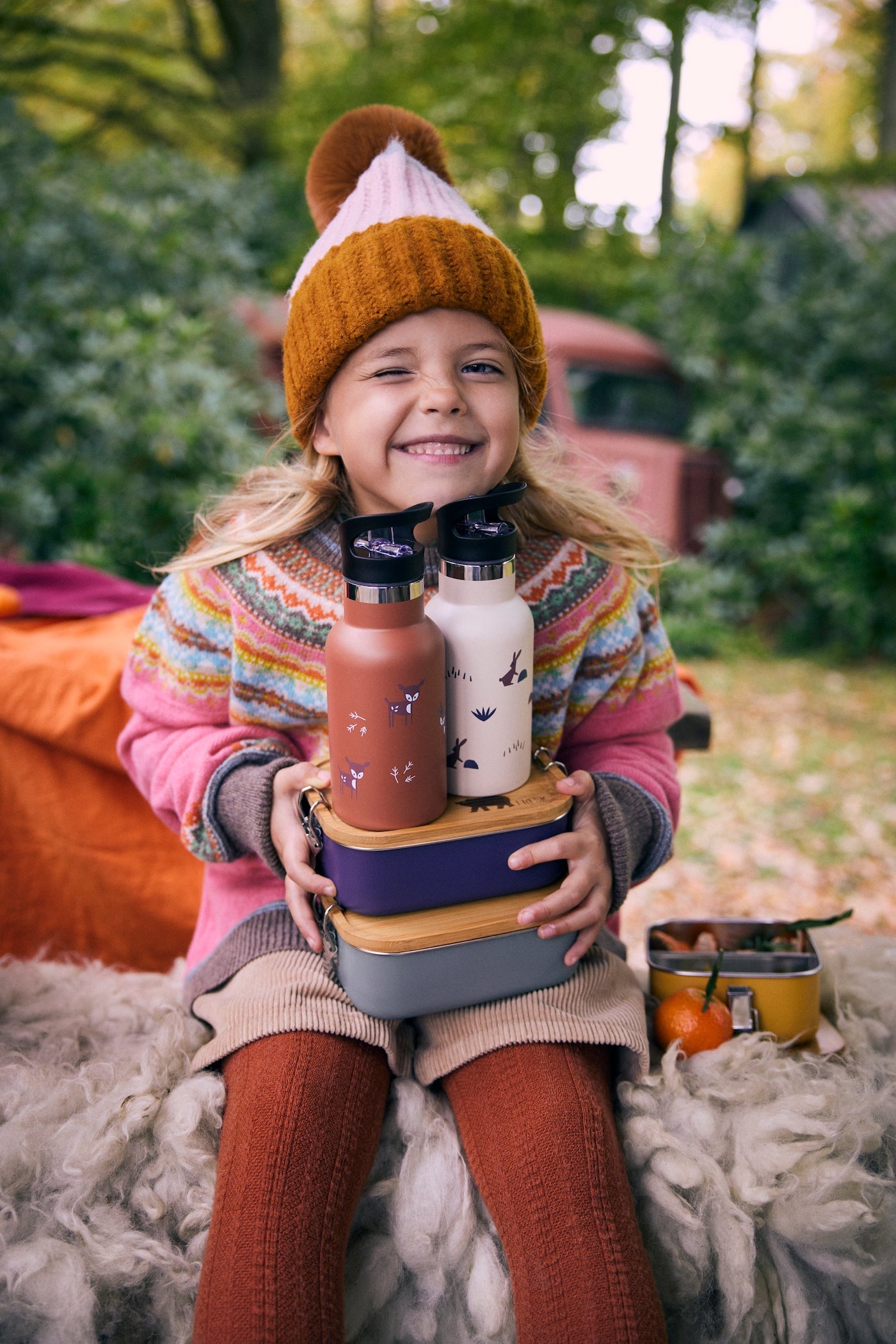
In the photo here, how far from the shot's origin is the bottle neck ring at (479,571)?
1099 mm

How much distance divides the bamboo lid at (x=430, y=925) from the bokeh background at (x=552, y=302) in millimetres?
866

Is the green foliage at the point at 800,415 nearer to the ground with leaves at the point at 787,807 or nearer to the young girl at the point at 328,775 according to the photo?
the ground with leaves at the point at 787,807

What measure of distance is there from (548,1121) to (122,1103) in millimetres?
560

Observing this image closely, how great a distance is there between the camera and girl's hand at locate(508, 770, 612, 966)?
1.16 m

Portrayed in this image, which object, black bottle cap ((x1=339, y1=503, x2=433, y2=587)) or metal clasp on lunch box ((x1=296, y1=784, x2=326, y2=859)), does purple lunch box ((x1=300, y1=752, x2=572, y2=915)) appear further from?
black bottle cap ((x1=339, y1=503, x2=433, y2=587))

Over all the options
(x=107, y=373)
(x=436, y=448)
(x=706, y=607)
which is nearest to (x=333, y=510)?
(x=436, y=448)

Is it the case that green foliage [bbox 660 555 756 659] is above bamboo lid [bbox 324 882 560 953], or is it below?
below

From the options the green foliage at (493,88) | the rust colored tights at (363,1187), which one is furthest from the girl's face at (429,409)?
the green foliage at (493,88)

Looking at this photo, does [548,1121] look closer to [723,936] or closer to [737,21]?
[723,936]

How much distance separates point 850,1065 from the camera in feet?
4.48

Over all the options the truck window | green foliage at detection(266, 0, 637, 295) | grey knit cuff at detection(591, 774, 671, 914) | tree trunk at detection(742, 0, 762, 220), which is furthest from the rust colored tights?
tree trunk at detection(742, 0, 762, 220)

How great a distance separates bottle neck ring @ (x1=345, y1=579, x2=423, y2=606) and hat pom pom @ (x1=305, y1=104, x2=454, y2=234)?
2.32 ft

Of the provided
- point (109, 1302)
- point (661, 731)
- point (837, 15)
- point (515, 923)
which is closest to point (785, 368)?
point (661, 731)

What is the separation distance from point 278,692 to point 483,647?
412mm
